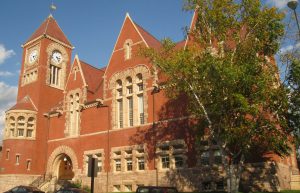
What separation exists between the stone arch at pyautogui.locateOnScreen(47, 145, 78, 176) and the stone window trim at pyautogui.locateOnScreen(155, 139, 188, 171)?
1124cm

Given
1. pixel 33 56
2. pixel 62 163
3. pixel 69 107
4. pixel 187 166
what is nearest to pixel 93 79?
pixel 69 107

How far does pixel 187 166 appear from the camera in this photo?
27.7 meters

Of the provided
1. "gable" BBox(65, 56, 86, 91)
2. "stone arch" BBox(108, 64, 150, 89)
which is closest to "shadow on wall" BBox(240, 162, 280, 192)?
"stone arch" BBox(108, 64, 150, 89)

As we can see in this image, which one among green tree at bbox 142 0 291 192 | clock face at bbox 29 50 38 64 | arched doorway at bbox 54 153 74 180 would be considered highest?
clock face at bbox 29 50 38 64

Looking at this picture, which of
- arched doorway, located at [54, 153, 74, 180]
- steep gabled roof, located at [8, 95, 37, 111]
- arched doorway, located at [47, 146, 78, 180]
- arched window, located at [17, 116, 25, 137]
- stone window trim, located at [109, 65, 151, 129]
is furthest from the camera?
steep gabled roof, located at [8, 95, 37, 111]

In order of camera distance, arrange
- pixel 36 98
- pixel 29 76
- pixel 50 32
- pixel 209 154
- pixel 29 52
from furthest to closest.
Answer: pixel 29 52 < pixel 50 32 < pixel 29 76 < pixel 36 98 < pixel 209 154

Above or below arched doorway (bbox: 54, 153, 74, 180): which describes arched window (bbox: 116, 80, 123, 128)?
above

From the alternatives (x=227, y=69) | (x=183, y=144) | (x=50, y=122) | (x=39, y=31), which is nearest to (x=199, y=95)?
(x=227, y=69)

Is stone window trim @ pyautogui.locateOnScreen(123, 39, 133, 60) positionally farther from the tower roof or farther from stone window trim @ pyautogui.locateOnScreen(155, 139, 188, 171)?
the tower roof

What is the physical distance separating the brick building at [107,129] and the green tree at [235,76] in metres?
3.44

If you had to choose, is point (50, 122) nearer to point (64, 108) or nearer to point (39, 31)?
point (64, 108)

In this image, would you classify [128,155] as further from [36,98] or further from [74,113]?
[36,98]

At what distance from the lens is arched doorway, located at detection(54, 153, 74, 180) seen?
126 feet

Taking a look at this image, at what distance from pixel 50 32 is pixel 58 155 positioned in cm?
1793
